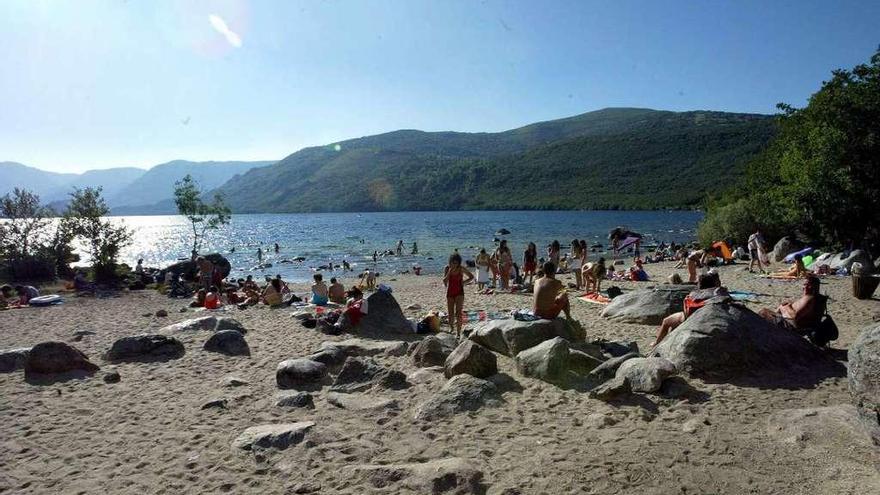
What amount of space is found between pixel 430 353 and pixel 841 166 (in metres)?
22.5

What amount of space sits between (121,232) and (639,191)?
429 feet

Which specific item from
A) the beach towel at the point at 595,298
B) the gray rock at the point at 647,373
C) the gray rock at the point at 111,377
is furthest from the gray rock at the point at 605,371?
the gray rock at the point at 111,377

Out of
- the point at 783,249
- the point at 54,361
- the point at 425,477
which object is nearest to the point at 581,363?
the point at 425,477

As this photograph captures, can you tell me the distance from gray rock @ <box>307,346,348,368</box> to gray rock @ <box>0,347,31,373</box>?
17.7 ft

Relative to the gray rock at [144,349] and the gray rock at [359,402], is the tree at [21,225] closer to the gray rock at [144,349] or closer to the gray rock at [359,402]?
the gray rock at [144,349]

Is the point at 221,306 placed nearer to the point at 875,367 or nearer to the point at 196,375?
the point at 196,375

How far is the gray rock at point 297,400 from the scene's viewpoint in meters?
7.18

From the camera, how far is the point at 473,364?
25.6ft

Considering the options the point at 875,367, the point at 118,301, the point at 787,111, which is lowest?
the point at 118,301

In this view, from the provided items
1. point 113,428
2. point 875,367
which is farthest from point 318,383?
point 875,367

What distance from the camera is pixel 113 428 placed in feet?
21.9

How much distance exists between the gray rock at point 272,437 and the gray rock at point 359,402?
90cm

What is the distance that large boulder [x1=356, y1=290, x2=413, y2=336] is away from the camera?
1199 centimetres

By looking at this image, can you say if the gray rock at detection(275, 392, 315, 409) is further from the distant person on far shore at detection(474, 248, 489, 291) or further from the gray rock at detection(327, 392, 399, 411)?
the distant person on far shore at detection(474, 248, 489, 291)
